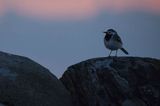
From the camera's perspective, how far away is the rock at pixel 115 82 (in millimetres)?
15336

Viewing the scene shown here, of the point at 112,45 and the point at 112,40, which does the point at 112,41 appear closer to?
the point at 112,40

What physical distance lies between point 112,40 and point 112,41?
39mm

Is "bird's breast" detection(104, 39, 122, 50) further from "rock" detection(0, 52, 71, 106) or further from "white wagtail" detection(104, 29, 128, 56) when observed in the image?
"rock" detection(0, 52, 71, 106)

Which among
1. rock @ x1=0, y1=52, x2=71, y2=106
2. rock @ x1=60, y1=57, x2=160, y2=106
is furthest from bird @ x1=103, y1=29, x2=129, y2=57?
rock @ x1=0, y1=52, x2=71, y2=106

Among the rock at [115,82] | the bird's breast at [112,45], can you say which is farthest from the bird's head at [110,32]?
the rock at [115,82]

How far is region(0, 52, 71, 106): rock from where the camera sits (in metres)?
14.4

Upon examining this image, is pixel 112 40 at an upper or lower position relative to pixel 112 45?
upper

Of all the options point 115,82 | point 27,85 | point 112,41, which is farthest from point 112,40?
point 27,85

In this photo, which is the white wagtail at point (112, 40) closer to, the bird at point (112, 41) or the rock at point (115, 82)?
the bird at point (112, 41)

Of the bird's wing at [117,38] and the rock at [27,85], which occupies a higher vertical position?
the bird's wing at [117,38]

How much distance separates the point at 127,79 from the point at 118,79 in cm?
29

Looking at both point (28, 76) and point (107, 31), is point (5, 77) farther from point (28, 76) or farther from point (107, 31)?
point (107, 31)

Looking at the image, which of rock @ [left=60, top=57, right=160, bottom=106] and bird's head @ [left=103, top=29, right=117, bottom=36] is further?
bird's head @ [left=103, top=29, right=117, bottom=36]

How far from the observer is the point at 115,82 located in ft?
50.6
